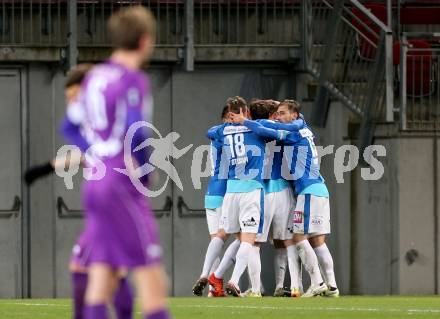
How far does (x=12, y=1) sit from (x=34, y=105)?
1.40 meters

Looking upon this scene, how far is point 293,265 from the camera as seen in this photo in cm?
1702

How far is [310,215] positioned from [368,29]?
3704 mm

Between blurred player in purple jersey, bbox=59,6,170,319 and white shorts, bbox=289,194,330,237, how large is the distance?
926 centimetres

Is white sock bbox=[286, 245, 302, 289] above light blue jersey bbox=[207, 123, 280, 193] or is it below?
below

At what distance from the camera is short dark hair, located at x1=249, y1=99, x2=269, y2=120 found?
17.3m

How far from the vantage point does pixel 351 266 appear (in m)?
20.3

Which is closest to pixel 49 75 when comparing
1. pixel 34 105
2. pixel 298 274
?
pixel 34 105

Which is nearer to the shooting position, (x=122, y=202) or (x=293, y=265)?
(x=122, y=202)

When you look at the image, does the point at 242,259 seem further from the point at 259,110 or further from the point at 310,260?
the point at 259,110

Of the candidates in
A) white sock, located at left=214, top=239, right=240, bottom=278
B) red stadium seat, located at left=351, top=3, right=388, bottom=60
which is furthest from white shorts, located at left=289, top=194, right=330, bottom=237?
red stadium seat, located at left=351, top=3, right=388, bottom=60

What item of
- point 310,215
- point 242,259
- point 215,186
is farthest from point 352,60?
point 242,259

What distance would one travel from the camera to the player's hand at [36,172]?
28.0 feet

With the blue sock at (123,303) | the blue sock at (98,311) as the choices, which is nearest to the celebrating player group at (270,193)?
the blue sock at (123,303)

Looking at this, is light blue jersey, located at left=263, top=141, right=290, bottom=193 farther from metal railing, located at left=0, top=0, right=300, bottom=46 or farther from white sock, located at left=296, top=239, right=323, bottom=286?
metal railing, located at left=0, top=0, right=300, bottom=46
